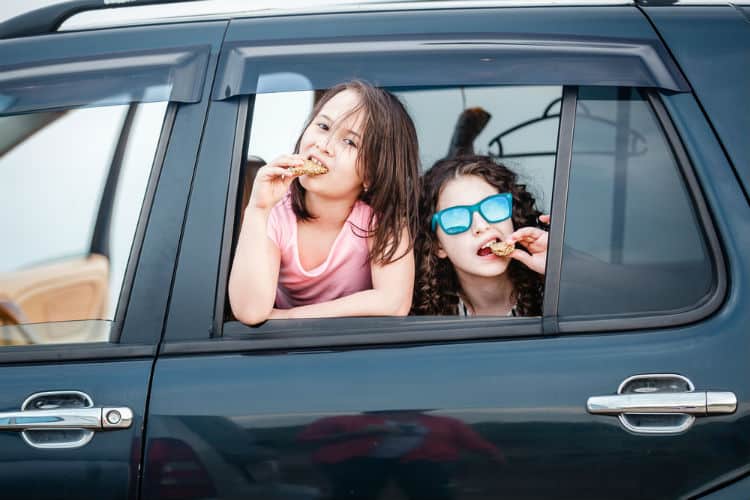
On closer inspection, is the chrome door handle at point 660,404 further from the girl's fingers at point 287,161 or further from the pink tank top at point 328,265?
the girl's fingers at point 287,161

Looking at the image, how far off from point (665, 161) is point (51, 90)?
1302mm

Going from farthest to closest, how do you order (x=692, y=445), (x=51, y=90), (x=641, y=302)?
(x=51, y=90) → (x=641, y=302) → (x=692, y=445)

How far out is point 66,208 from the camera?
7.14ft

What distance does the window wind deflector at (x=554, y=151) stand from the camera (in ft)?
6.12

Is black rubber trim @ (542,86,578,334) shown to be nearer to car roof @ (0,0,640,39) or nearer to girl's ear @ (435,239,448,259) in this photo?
car roof @ (0,0,640,39)

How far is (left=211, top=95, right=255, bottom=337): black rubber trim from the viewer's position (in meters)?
1.86

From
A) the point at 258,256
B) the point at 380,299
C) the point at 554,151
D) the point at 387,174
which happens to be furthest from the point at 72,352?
the point at 554,151

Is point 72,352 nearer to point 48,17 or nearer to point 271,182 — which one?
point 271,182

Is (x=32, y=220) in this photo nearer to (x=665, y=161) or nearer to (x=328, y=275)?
(x=328, y=275)

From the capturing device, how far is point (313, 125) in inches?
85.2

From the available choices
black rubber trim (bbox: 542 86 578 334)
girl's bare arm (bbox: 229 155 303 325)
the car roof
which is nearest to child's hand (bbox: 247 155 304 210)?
girl's bare arm (bbox: 229 155 303 325)

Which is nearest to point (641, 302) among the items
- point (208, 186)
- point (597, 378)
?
point (597, 378)

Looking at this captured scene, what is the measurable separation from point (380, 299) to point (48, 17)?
1.04m

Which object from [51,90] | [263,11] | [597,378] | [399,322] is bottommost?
[597,378]
